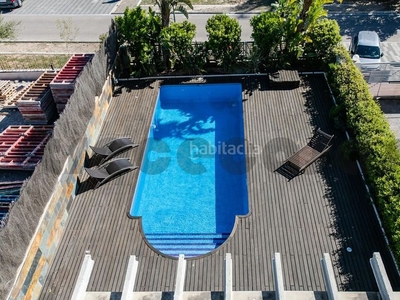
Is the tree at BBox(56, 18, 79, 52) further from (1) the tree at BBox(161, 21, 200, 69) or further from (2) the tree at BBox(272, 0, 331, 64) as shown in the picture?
(2) the tree at BBox(272, 0, 331, 64)

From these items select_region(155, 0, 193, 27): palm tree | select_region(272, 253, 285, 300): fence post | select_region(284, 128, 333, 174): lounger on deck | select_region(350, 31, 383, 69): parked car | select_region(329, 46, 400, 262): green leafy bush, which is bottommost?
select_region(284, 128, 333, 174): lounger on deck

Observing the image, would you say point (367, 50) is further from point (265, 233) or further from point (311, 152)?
point (265, 233)

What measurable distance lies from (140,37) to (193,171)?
8493 millimetres

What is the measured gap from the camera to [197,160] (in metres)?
17.1

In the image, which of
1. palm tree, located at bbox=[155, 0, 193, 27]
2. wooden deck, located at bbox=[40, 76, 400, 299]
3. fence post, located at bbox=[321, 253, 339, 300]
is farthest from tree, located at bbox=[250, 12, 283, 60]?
fence post, located at bbox=[321, 253, 339, 300]

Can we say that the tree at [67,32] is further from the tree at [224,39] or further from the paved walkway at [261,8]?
the tree at [224,39]

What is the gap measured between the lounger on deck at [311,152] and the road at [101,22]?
12.1 metres

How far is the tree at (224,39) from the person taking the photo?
1936 cm

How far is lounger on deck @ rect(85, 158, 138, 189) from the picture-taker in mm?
14812

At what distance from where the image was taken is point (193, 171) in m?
16.7

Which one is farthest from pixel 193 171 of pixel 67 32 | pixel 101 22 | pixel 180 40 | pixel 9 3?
pixel 9 3

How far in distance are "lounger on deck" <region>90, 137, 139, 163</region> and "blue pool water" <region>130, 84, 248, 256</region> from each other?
1.06 m

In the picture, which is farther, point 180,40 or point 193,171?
point 180,40

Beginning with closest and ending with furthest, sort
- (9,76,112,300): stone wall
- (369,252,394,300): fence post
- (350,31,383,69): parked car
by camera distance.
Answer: (369,252,394,300): fence post
(9,76,112,300): stone wall
(350,31,383,69): parked car
